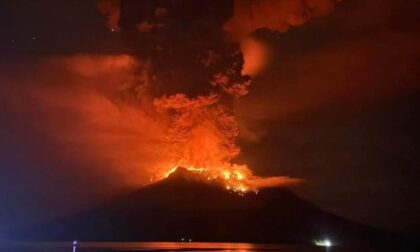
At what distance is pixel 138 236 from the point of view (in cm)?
12512

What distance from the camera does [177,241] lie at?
110m

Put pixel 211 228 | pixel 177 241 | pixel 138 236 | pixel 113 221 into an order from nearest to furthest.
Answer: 1. pixel 177 241
2. pixel 211 228
3. pixel 138 236
4. pixel 113 221

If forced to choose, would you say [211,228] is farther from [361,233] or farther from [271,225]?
[361,233]

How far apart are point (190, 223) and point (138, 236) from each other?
1232cm

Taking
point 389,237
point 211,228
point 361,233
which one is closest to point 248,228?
point 211,228

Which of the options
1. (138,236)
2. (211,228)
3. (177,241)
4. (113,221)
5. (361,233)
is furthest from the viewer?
(361,233)

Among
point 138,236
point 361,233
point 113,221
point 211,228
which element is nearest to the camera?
point 211,228

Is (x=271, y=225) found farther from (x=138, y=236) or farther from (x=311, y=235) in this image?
(x=138, y=236)

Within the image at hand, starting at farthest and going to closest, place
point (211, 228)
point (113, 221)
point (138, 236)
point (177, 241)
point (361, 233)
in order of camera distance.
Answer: point (361, 233) → point (113, 221) → point (138, 236) → point (211, 228) → point (177, 241)

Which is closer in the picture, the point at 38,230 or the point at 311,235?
the point at 311,235

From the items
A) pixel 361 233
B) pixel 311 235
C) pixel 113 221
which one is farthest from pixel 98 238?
pixel 361 233

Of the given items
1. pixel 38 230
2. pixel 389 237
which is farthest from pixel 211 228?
pixel 389 237

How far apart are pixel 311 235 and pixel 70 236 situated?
4701 centimetres

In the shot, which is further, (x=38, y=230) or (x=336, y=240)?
(x=38, y=230)
